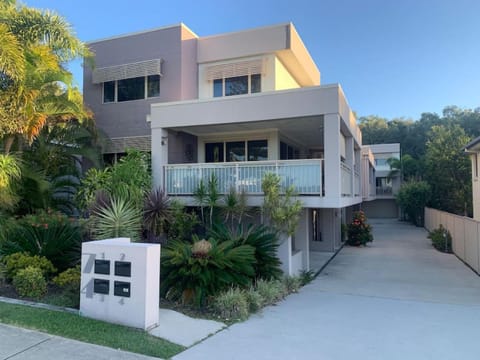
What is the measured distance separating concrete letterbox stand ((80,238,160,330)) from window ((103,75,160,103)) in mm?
9947

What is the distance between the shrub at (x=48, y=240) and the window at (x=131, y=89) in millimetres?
7532

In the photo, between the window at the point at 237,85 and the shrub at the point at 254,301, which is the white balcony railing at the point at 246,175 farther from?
the window at the point at 237,85

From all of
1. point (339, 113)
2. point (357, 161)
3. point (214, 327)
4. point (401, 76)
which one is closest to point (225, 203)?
point (339, 113)

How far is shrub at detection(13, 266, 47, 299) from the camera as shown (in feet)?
Result: 24.5

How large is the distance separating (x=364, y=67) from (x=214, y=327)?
2862 cm

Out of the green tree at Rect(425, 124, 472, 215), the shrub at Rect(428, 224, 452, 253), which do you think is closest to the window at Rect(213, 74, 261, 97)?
the shrub at Rect(428, 224, 452, 253)

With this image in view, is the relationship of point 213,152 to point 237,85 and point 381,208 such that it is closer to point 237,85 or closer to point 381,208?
point 237,85

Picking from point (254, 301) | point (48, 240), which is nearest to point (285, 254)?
point (254, 301)

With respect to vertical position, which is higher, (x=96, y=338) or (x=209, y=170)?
(x=209, y=170)

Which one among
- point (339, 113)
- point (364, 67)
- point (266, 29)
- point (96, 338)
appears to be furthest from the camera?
point (364, 67)

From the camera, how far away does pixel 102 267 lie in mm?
6418

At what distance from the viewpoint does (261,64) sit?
1439cm

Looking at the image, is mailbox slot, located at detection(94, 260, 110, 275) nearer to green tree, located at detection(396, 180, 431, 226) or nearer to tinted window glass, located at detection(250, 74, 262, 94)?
tinted window glass, located at detection(250, 74, 262, 94)

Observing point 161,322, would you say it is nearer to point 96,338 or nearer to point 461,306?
point 96,338
